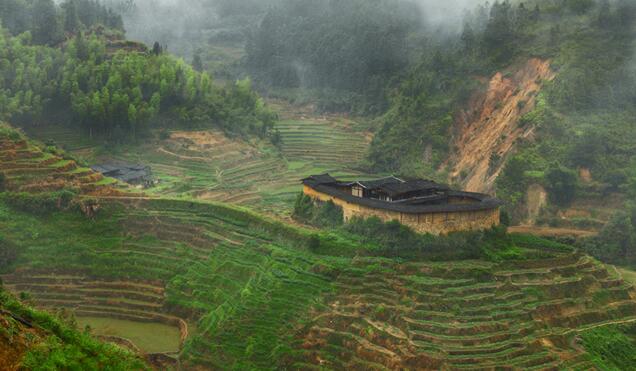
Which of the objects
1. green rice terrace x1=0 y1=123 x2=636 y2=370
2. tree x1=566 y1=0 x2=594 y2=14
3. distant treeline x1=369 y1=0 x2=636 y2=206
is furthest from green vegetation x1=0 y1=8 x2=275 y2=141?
tree x1=566 y1=0 x2=594 y2=14

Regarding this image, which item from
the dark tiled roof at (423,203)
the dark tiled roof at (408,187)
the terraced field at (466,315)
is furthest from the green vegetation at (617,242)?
the dark tiled roof at (408,187)

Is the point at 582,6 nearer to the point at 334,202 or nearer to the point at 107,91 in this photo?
the point at 334,202

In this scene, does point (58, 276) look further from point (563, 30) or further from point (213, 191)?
point (563, 30)

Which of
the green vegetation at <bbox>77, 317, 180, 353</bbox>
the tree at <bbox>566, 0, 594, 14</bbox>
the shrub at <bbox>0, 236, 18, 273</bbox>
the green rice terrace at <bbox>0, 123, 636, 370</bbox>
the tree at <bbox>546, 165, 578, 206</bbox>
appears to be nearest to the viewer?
the green rice terrace at <bbox>0, 123, 636, 370</bbox>

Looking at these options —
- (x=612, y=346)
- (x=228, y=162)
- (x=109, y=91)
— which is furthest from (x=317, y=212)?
(x=109, y=91)

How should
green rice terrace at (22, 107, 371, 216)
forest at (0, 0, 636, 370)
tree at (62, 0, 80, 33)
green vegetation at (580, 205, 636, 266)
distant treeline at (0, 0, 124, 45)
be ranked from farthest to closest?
tree at (62, 0, 80, 33) → distant treeline at (0, 0, 124, 45) → green rice terrace at (22, 107, 371, 216) → green vegetation at (580, 205, 636, 266) → forest at (0, 0, 636, 370)

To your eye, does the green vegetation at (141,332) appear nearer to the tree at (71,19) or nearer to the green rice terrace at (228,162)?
the green rice terrace at (228,162)

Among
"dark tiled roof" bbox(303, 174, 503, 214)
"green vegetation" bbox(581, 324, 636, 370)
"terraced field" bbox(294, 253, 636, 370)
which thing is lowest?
"green vegetation" bbox(581, 324, 636, 370)

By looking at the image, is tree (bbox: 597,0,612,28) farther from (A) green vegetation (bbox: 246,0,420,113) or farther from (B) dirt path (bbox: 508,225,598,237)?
(A) green vegetation (bbox: 246,0,420,113)
